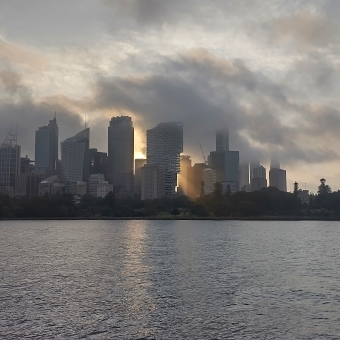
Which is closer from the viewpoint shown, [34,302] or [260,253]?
[34,302]

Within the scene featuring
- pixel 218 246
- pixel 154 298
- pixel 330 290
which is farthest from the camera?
pixel 218 246

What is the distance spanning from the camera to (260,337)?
2869cm

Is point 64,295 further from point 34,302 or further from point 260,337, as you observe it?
point 260,337

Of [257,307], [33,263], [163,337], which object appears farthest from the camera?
[33,263]

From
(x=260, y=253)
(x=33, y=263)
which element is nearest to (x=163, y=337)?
(x=33, y=263)

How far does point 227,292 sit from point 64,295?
13614mm

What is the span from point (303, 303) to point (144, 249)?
44.3 metres

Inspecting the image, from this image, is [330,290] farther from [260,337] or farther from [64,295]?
[64,295]

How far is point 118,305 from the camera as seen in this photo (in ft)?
119

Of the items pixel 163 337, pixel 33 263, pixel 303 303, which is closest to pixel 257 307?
pixel 303 303

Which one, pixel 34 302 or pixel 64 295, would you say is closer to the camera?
pixel 34 302

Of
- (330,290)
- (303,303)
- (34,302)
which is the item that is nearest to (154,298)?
(34,302)

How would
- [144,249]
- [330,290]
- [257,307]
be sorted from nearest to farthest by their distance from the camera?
[257,307]
[330,290]
[144,249]

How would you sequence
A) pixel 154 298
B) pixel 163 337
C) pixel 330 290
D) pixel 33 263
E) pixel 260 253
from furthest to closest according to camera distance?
pixel 260 253
pixel 33 263
pixel 330 290
pixel 154 298
pixel 163 337
